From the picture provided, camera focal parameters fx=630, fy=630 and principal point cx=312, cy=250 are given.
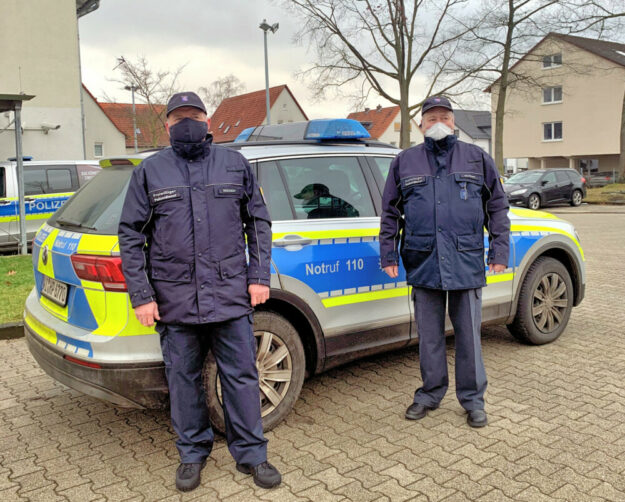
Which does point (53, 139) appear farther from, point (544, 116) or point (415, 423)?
point (544, 116)

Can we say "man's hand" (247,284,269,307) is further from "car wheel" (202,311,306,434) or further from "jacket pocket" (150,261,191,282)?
"car wheel" (202,311,306,434)

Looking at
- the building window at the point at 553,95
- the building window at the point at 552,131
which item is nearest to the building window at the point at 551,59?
the building window at the point at 553,95

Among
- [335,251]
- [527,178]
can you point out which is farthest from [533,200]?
[335,251]

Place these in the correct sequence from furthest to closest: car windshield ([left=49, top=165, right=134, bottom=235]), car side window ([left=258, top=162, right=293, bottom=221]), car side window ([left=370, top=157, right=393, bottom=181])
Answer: car side window ([left=370, top=157, right=393, bottom=181])
car side window ([left=258, top=162, right=293, bottom=221])
car windshield ([left=49, top=165, right=134, bottom=235])

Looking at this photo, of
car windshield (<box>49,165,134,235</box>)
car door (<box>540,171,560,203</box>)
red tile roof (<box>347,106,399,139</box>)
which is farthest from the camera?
red tile roof (<box>347,106,399,139</box>)

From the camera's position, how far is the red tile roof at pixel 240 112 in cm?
4803

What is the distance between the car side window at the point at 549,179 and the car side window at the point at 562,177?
25cm

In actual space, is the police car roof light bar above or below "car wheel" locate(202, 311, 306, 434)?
above

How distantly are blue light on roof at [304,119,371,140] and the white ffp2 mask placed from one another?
2.51 ft

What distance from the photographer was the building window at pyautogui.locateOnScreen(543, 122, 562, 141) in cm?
4419

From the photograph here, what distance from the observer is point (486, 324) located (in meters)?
4.82

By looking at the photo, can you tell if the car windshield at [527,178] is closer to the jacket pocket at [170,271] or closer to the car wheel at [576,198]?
the car wheel at [576,198]

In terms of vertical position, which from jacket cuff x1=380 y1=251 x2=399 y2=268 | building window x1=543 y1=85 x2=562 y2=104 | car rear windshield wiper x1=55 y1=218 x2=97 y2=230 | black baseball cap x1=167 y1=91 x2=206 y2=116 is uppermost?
building window x1=543 y1=85 x2=562 y2=104

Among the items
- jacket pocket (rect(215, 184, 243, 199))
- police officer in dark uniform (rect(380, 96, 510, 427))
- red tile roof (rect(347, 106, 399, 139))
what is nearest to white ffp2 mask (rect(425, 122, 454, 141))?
police officer in dark uniform (rect(380, 96, 510, 427))
